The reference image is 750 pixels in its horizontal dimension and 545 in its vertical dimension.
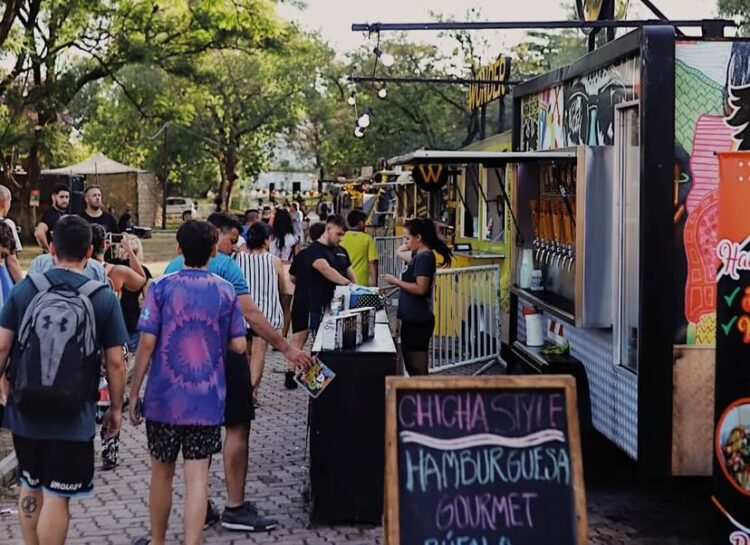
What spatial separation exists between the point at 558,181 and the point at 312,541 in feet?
13.2

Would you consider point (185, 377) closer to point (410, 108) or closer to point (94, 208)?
point (94, 208)

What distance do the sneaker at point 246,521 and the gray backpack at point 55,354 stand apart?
5.94 ft

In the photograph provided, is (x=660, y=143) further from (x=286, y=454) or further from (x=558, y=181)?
(x=286, y=454)

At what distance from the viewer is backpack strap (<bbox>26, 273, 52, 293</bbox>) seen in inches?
209

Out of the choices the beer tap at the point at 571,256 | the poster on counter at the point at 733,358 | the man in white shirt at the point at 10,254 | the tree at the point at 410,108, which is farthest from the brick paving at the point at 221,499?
the tree at the point at 410,108

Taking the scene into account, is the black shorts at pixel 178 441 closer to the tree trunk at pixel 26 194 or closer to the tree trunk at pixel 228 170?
the tree trunk at pixel 26 194

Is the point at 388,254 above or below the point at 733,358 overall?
below

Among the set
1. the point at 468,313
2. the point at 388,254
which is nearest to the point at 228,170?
the point at 388,254

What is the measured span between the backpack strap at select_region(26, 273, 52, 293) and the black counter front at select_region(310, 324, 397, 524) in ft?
6.62

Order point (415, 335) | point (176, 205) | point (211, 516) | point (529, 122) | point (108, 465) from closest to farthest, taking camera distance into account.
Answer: point (211, 516), point (108, 465), point (529, 122), point (415, 335), point (176, 205)

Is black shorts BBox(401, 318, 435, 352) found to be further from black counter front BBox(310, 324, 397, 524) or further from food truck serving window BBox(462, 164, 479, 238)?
food truck serving window BBox(462, 164, 479, 238)

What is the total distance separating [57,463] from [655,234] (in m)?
3.33

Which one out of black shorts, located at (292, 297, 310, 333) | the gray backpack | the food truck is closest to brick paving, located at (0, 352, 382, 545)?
black shorts, located at (292, 297, 310, 333)

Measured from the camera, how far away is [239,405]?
21.7 feet
